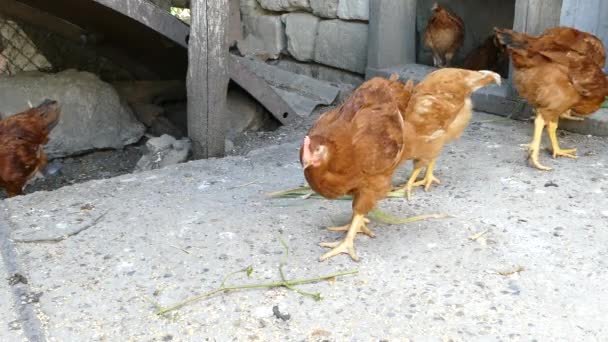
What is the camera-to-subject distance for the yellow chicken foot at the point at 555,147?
396 centimetres

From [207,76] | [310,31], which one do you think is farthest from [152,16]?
[310,31]

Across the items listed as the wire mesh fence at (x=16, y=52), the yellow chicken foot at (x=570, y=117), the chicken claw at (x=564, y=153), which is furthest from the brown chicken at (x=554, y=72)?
the wire mesh fence at (x=16, y=52)

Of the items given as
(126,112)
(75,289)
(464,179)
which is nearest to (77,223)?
(75,289)

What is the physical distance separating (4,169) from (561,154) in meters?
3.79

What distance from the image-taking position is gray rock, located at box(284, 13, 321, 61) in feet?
20.8

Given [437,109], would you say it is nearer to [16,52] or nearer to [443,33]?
[443,33]

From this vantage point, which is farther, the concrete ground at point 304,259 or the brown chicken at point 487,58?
the brown chicken at point 487,58

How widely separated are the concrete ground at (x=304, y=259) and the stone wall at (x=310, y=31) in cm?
218

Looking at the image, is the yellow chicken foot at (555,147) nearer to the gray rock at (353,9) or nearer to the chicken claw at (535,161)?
the chicken claw at (535,161)

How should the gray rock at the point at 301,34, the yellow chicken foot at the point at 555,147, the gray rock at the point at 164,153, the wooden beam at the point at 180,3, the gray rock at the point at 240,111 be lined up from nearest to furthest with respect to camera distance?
the yellow chicken foot at the point at 555,147, the gray rock at the point at 164,153, the gray rock at the point at 240,111, the gray rock at the point at 301,34, the wooden beam at the point at 180,3

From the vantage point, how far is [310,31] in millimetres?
6344

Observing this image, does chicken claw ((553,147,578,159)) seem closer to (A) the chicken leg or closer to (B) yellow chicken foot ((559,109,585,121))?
(B) yellow chicken foot ((559,109,585,121))

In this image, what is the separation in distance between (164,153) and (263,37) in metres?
2.54

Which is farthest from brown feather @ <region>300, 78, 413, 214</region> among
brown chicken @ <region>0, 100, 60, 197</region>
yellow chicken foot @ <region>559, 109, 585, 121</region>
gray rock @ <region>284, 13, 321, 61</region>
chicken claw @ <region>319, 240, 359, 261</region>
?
gray rock @ <region>284, 13, 321, 61</region>
